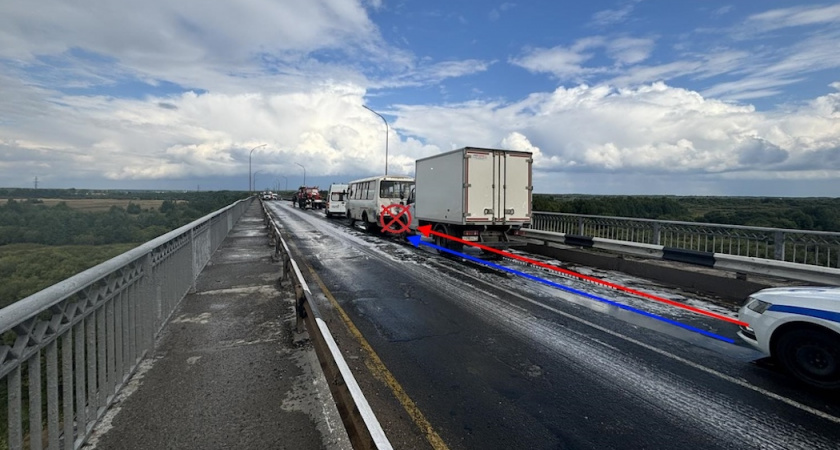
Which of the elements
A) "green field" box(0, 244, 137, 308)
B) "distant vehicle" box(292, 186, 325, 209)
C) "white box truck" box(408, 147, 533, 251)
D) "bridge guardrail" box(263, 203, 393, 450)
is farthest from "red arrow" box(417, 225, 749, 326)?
"distant vehicle" box(292, 186, 325, 209)

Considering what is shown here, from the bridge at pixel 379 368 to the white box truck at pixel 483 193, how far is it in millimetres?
4450

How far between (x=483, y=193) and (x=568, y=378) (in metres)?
8.60

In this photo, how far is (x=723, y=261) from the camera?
29.9 ft

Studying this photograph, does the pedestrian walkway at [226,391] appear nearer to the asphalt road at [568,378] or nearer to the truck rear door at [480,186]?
the asphalt road at [568,378]

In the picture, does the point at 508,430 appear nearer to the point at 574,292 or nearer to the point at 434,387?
the point at 434,387

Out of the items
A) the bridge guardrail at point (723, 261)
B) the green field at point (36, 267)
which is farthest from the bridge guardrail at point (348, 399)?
the bridge guardrail at point (723, 261)

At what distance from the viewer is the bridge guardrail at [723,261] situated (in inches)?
298

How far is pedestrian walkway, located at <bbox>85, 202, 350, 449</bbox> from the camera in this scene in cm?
333

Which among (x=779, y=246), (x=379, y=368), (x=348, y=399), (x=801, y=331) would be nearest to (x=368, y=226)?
(x=779, y=246)

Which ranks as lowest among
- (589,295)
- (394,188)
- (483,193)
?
(589,295)

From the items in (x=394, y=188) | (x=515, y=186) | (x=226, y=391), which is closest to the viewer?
(x=226, y=391)

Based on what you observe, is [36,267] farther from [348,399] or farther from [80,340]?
[348,399]

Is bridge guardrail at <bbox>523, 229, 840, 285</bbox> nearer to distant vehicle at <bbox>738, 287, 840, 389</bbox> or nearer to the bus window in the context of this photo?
distant vehicle at <bbox>738, 287, 840, 389</bbox>

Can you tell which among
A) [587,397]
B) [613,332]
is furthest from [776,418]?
[613,332]
